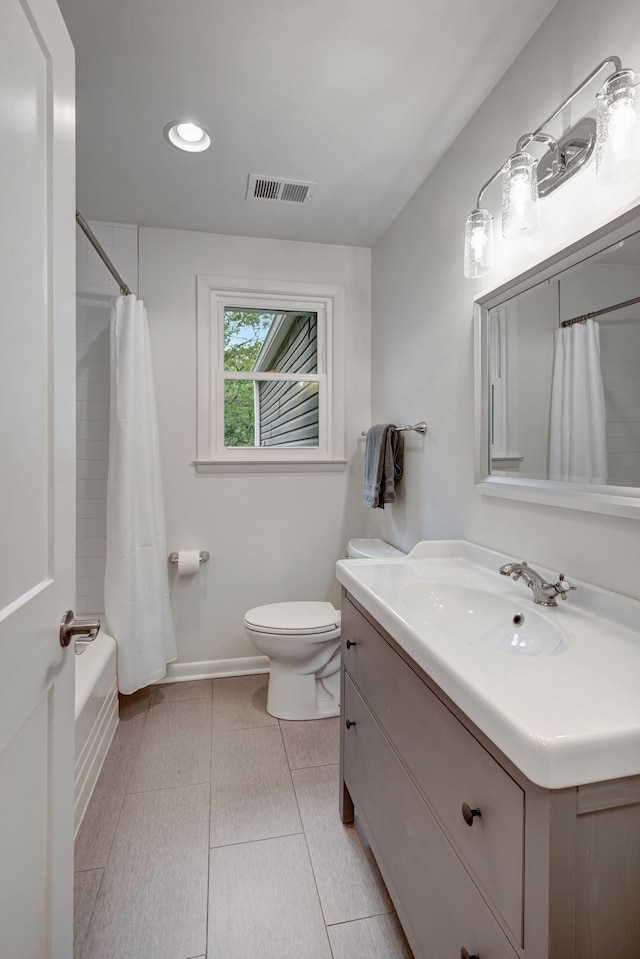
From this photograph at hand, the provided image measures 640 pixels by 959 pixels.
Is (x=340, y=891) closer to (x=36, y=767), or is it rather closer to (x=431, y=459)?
(x=36, y=767)

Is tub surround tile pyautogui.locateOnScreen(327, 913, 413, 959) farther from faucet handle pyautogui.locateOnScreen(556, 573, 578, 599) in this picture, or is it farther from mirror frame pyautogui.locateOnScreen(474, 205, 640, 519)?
mirror frame pyautogui.locateOnScreen(474, 205, 640, 519)

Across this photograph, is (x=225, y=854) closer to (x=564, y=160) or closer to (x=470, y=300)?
(x=470, y=300)

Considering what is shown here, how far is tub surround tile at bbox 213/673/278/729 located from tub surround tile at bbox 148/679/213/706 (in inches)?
1.8

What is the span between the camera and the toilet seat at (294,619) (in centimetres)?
212

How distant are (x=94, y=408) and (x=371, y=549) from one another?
5.30 ft

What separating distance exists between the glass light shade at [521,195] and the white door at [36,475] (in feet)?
3.49

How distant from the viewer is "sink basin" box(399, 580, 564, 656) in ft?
3.55

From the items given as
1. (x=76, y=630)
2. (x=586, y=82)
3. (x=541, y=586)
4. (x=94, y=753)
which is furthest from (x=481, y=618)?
(x=94, y=753)

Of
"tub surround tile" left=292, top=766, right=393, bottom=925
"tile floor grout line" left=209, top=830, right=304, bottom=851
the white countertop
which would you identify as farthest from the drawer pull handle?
"tile floor grout line" left=209, top=830, right=304, bottom=851

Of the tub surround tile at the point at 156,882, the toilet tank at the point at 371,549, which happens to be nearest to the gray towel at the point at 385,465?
the toilet tank at the point at 371,549

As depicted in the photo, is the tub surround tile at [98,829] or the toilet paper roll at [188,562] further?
the toilet paper roll at [188,562]

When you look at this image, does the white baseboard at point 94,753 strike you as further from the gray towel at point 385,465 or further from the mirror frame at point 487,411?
the mirror frame at point 487,411

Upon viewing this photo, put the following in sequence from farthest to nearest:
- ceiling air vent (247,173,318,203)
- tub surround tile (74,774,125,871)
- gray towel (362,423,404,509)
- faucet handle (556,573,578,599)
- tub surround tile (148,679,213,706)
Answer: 1. tub surround tile (148,679,213,706)
2. gray towel (362,423,404,509)
3. ceiling air vent (247,173,318,203)
4. tub surround tile (74,774,125,871)
5. faucet handle (556,573,578,599)

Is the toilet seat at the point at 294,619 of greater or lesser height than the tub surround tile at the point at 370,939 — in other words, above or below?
above
